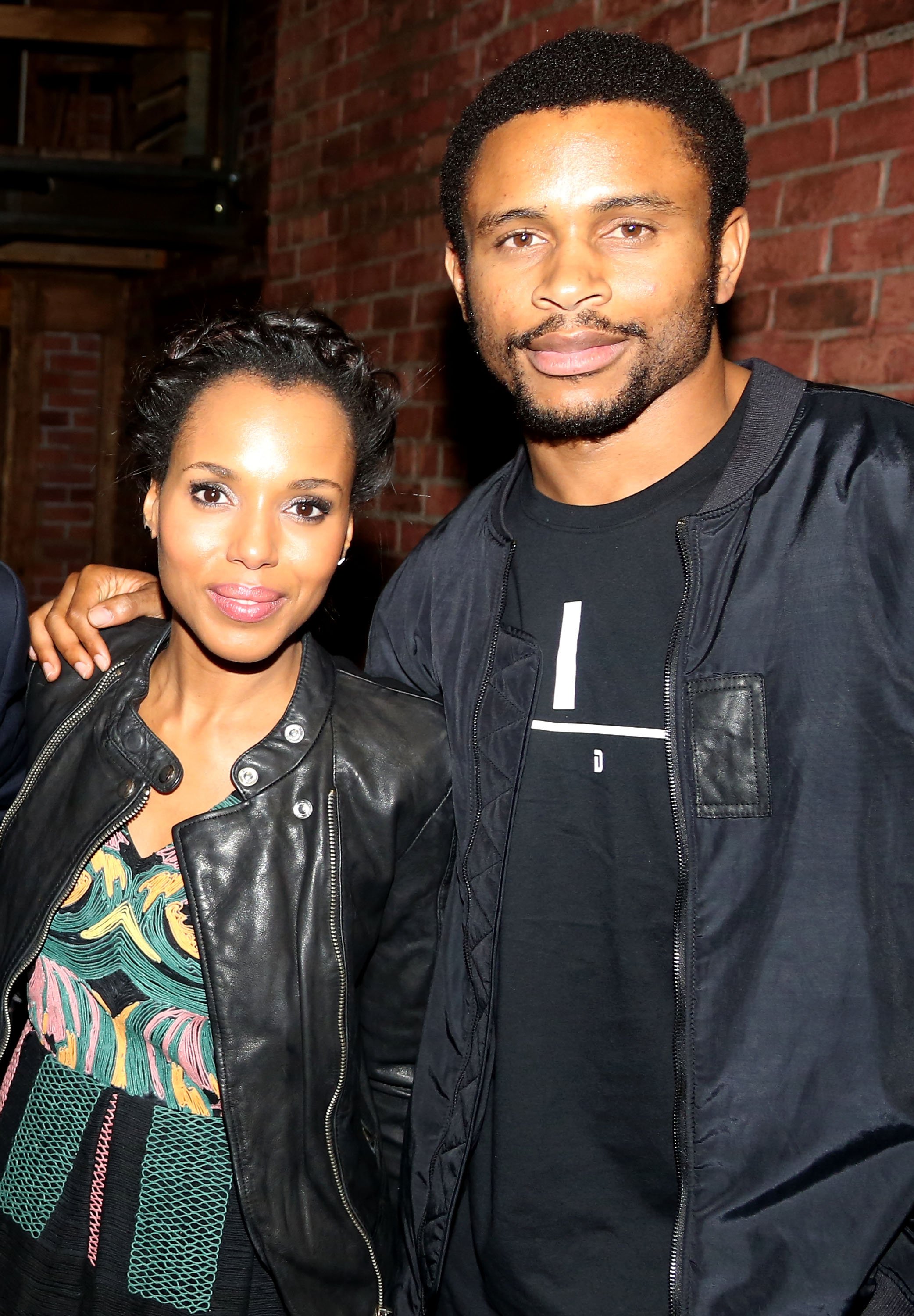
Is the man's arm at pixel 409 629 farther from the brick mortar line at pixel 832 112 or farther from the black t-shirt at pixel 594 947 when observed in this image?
the brick mortar line at pixel 832 112

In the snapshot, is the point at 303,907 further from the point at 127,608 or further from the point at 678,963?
the point at 127,608

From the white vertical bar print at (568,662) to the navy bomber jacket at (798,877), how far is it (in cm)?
18

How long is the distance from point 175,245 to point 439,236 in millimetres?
2200

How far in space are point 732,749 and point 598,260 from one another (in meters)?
0.72

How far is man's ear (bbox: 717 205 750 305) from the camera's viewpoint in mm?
1882

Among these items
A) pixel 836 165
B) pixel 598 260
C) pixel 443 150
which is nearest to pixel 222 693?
pixel 598 260

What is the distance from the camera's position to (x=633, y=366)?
1.79m

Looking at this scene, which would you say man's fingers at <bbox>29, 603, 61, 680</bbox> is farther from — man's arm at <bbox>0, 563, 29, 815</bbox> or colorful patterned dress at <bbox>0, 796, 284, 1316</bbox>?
colorful patterned dress at <bbox>0, 796, 284, 1316</bbox>

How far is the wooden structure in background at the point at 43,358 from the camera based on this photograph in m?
7.57

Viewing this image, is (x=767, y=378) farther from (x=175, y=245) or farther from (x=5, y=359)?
(x=5, y=359)

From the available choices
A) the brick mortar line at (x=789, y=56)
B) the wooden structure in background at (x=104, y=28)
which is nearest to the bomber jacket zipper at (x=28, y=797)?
the brick mortar line at (x=789, y=56)

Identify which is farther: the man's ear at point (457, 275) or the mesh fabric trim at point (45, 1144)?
the man's ear at point (457, 275)

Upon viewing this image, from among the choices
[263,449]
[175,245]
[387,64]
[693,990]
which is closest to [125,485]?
[175,245]

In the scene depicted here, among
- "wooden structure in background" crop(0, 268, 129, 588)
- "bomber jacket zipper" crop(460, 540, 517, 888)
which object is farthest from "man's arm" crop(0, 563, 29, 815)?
"wooden structure in background" crop(0, 268, 129, 588)
